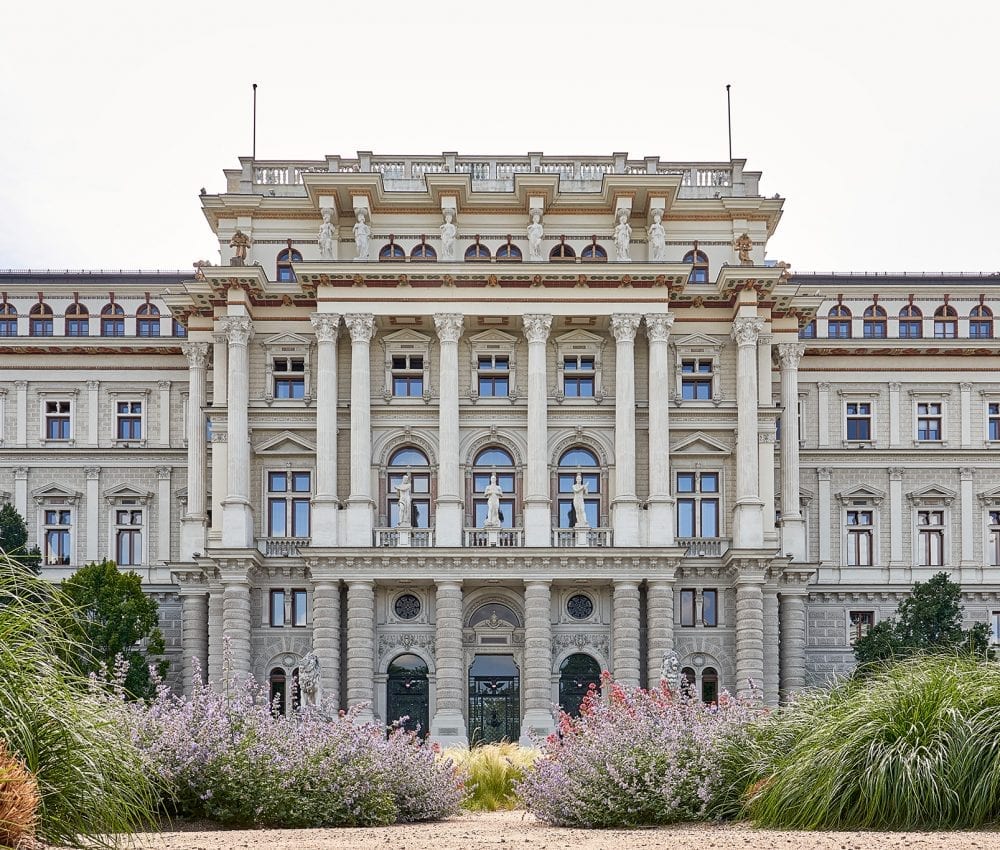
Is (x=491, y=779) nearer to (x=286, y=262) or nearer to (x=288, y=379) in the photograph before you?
(x=288, y=379)

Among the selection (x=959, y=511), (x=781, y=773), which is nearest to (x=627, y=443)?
(x=959, y=511)

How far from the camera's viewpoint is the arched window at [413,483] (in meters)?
62.5

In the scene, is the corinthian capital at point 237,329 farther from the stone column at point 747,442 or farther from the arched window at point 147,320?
the stone column at point 747,442

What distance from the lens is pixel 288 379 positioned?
63906 millimetres

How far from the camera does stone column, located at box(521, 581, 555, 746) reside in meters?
58.8

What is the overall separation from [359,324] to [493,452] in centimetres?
714

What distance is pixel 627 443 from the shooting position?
201ft

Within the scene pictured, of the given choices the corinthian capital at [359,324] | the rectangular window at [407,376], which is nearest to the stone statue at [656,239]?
the rectangular window at [407,376]

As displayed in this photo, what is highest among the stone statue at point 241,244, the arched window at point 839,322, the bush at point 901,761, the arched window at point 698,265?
the stone statue at point 241,244

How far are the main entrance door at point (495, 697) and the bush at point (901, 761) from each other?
1406 inches

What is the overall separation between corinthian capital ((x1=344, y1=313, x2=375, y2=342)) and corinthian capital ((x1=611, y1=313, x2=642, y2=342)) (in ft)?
29.9

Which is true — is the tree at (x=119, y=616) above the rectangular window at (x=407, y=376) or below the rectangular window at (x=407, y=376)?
below

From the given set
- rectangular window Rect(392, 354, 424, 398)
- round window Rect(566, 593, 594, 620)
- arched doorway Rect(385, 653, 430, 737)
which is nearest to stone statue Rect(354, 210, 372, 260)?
rectangular window Rect(392, 354, 424, 398)

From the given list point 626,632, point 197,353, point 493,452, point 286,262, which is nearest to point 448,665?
point 626,632
